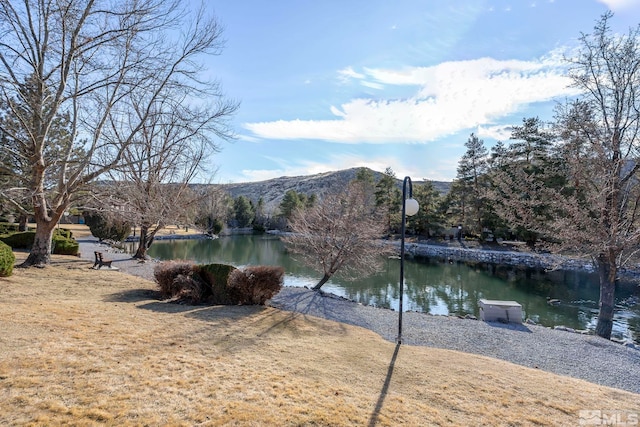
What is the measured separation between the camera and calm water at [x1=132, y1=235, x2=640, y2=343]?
10523mm

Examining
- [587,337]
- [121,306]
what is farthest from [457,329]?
[121,306]

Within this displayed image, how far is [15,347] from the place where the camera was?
3357mm

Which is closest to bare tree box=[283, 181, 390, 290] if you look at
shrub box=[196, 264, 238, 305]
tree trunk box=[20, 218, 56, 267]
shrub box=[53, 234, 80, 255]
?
shrub box=[196, 264, 238, 305]

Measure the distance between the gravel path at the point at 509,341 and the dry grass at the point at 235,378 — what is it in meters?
0.83

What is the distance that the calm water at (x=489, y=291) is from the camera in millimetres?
10523

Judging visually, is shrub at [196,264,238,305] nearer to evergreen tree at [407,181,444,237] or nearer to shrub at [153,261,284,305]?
shrub at [153,261,284,305]

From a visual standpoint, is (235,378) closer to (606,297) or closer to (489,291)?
(606,297)

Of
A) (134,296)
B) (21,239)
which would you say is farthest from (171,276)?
(21,239)

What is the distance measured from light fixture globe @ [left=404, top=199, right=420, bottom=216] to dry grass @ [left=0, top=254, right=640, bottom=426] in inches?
89.0

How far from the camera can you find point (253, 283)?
7.14 meters

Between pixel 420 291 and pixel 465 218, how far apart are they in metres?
18.9

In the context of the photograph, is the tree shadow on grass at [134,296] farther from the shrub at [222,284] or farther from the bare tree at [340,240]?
the bare tree at [340,240]

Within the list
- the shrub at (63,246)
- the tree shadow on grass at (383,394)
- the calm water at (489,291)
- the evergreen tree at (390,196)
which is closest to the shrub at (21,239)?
the shrub at (63,246)

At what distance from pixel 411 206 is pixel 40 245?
992cm
